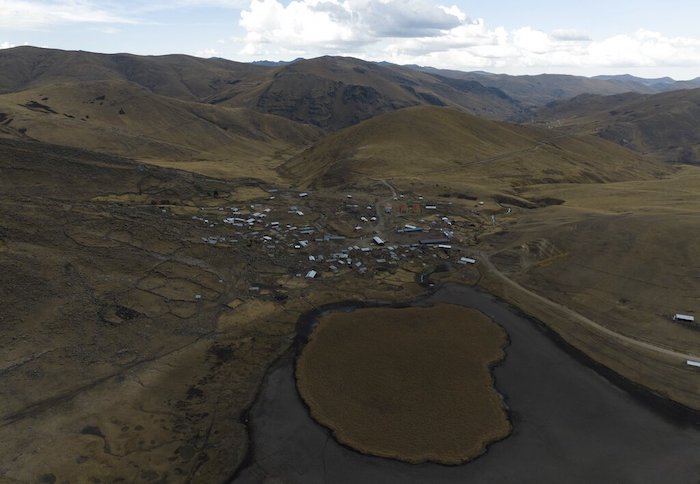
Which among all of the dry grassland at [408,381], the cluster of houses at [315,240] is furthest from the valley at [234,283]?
the dry grassland at [408,381]

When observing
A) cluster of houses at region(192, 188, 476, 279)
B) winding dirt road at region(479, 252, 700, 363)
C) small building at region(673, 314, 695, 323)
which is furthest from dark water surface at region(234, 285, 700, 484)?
cluster of houses at region(192, 188, 476, 279)

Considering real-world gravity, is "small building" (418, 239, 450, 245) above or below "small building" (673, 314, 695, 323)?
above

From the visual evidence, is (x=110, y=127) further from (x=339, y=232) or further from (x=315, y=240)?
(x=315, y=240)

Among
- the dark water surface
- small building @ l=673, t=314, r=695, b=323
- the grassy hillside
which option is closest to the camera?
the dark water surface

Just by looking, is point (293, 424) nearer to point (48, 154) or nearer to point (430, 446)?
point (430, 446)

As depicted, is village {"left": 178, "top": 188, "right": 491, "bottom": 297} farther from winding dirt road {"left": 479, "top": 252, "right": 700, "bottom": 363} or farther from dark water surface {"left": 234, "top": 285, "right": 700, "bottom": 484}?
dark water surface {"left": 234, "top": 285, "right": 700, "bottom": 484}

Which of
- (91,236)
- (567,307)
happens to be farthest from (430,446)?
(91,236)
